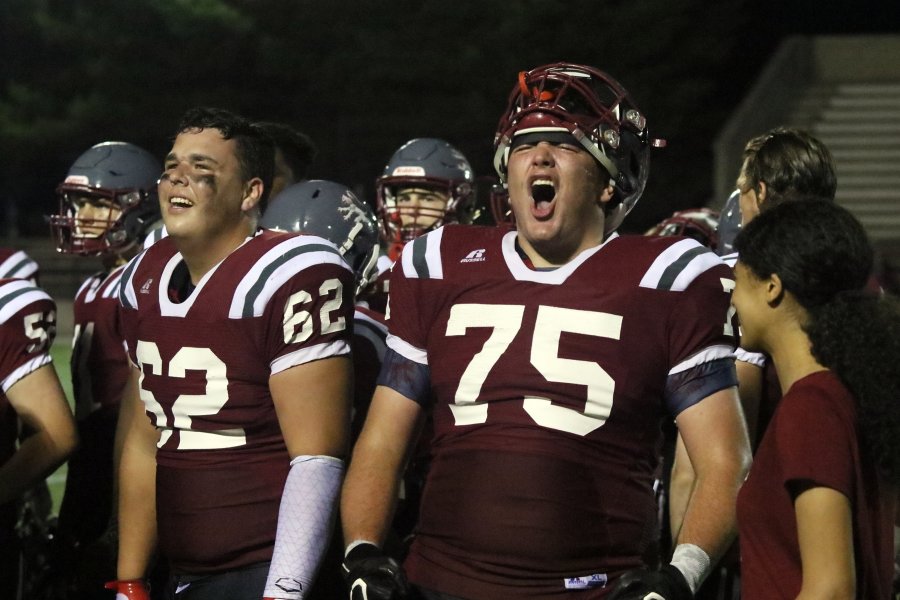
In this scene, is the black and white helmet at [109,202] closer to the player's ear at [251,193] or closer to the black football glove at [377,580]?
the player's ear at [251,193]

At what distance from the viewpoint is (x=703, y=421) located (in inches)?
100

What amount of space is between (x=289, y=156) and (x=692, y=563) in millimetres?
2942

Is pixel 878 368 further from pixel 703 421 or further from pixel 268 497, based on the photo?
pixel 268 497

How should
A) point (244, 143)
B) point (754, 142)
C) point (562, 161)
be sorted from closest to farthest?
point (562, 161) < point (244, 143) < point (754, 142)

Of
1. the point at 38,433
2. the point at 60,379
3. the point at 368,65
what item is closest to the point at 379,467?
the point at 38,433

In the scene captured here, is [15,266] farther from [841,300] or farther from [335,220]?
[841,300]

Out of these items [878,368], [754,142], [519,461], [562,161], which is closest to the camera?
[878,368]

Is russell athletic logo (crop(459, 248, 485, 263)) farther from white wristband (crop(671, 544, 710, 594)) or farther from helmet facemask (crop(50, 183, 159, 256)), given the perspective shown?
helmet facemask (crop(50, 183, 159, 256))

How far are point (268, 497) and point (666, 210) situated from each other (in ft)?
72.5

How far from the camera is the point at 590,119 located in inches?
107

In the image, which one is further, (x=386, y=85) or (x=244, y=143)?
(x=386, y=85)

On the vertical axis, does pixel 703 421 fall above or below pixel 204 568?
above

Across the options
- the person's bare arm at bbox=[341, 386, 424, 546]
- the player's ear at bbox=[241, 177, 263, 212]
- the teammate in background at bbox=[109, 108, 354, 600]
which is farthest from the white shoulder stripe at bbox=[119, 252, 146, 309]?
→ the person's bare arm at bbox=[341, 386, 424, 546]

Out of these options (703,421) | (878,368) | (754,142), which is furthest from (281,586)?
(754,142)
